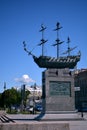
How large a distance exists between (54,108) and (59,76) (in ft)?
11.4

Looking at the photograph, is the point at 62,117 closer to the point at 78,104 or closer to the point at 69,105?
the point at 69,105

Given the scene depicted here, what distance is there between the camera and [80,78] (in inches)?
3979

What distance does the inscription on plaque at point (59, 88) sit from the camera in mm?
30188

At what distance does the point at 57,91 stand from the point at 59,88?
387mm

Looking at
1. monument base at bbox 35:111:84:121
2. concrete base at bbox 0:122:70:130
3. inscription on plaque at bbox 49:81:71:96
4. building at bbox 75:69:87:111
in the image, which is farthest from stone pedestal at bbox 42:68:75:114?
building at bbox 75:69:87:111

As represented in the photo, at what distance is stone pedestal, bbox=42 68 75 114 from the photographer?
29953 millimetres

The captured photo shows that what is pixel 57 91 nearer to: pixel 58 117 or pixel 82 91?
pixel 58 117

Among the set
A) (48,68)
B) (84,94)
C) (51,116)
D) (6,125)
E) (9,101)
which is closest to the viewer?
(6,125)

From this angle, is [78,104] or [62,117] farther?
[78,104]

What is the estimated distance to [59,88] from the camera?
99.5ft

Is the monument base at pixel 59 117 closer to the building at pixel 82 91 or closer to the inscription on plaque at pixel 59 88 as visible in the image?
the inscription on plaque at pixel 59 88

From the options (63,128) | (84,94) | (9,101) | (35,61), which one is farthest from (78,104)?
(63,128)

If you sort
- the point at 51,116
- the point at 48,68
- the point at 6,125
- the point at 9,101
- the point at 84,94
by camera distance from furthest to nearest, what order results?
the point at 84,94 → the point at 9,101 → the point at 48,68 → the point at 51,116 → the point at 6,125

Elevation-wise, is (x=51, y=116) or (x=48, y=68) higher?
(x=48, y=68)
